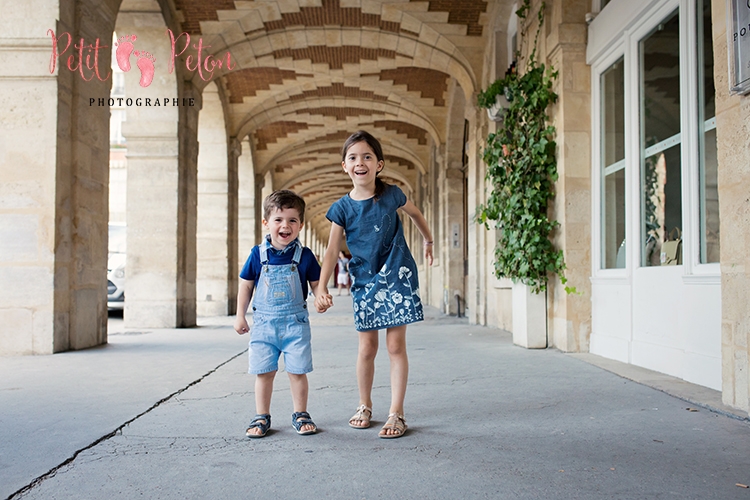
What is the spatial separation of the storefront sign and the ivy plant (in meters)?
2.74

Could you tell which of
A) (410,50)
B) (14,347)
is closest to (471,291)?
(410,50)

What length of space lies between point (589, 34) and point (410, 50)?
4738 mm

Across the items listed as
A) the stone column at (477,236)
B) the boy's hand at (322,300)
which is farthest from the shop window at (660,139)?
the stone column at (477,236)

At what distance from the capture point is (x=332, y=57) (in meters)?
11.5

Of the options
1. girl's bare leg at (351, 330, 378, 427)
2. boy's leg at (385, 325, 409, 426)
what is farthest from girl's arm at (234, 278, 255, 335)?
boy's leg at (385, 325, 409, 426)

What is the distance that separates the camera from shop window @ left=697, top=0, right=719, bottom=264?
3842 mm

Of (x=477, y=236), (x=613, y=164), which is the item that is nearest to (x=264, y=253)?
(x=613, y=164)

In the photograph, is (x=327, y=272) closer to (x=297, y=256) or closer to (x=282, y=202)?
(x=297, y=256)

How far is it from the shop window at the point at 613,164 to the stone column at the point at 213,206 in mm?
8595

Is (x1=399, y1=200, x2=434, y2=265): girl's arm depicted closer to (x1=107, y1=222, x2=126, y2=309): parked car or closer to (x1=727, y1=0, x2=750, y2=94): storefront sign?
(x1=727, y1=0, x2=750, y2=94): storefront sign

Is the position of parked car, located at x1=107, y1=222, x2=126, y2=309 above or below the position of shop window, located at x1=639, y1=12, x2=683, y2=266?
below

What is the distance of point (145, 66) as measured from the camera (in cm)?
908

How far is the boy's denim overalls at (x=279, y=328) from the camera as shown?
281 centimetres

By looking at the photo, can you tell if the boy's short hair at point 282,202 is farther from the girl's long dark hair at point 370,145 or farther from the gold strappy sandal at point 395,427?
the gold strappy sandal at point 395,427
